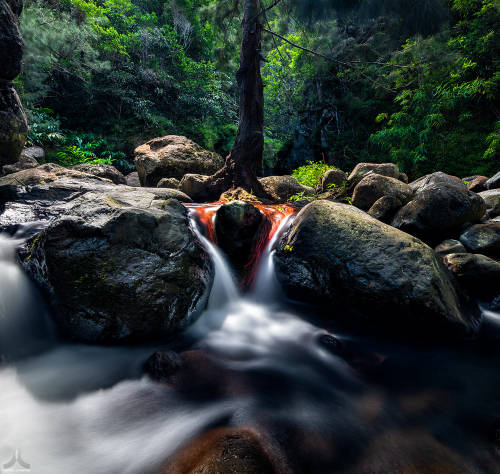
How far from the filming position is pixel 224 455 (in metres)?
1.27

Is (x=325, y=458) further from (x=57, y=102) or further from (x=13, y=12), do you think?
(x=57, y=102)

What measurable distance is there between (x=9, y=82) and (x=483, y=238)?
25.8ft

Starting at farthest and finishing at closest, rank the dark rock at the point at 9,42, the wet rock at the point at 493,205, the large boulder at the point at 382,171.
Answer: the large boulder at the point at 382,171 → the wet rock at the point at 493,205 → the dark rock at the point at 9,42

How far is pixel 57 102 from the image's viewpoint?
13.6 metres

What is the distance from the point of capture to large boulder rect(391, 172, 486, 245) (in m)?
3.45

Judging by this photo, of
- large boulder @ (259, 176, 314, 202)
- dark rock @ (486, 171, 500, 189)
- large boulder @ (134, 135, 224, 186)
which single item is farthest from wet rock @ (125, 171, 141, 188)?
dark rock @ (486, 171, 500, 189)

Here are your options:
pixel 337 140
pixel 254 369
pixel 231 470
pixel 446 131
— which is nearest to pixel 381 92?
pixel 337 140

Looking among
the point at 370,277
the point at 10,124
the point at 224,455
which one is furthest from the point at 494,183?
the point at 10,124

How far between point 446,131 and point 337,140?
18.0 ft

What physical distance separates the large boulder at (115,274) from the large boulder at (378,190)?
11.5 ft

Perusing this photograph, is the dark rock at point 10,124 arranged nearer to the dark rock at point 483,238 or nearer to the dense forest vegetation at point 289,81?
the dense forest vegetation at point 289,81

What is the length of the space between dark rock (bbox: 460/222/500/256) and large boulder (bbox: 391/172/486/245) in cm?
17

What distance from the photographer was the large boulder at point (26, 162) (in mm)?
6133

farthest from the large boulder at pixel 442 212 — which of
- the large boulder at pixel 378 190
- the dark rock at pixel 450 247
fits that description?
the large boulder at pixel 378 190
